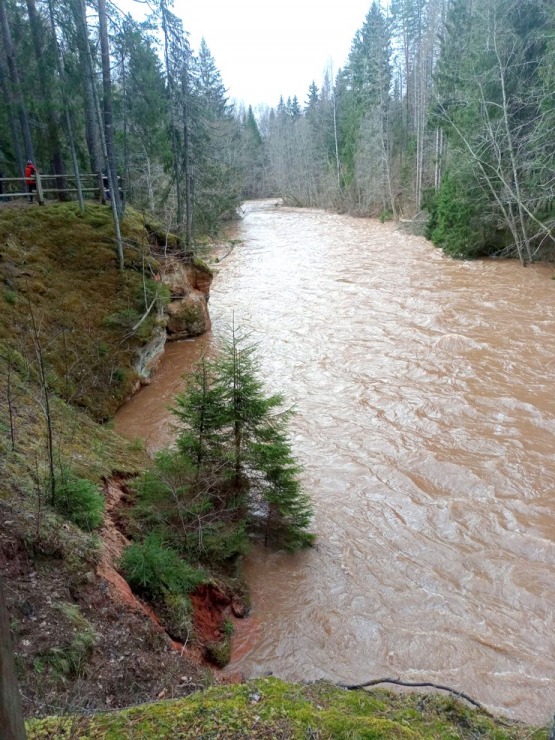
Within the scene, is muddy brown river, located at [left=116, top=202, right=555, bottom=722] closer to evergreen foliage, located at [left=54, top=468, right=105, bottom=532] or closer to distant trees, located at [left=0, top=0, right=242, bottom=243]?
evergreen foliage, located at [left=54, top=468, right=105, bottom=532]

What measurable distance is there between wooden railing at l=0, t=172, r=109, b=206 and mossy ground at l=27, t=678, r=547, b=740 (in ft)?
47.0

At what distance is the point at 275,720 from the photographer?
8.21 ft

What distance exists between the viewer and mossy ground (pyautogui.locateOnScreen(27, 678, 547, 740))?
7.87 feet

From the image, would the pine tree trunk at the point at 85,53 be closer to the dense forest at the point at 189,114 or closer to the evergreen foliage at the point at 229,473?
the dense forest at the point at 189,114

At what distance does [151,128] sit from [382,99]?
30019 mm

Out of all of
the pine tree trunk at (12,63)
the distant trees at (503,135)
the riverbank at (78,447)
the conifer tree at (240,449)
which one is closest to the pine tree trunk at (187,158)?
the riverbank at (78,447)

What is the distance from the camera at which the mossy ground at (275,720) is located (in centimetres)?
240

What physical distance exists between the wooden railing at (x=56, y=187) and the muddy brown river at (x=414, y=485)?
Result: 6017 mm

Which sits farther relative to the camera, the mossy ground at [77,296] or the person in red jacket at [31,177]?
the person in red jacket at [31,177]

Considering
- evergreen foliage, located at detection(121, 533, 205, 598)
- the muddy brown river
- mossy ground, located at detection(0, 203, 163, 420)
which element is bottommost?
the muddy brown river

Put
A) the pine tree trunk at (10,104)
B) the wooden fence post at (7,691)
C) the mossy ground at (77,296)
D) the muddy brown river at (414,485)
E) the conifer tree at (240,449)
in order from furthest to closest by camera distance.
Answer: the pine tree trunk at (10,104), the mossy ground at (77,296), the conifer tree at (240,449), the muddy brown river at (414,485), the wooden fence post at (7,691)

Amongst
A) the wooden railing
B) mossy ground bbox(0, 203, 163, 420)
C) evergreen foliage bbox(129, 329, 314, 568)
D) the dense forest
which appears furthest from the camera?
the dense forest

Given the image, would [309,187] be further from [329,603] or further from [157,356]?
[329,603]

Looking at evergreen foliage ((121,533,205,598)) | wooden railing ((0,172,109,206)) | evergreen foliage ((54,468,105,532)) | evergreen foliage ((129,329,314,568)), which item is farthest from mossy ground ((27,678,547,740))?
wooden railing ((0,172,109,206))
